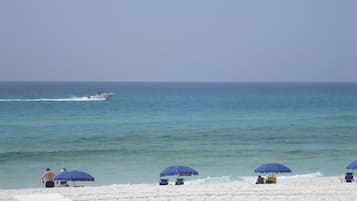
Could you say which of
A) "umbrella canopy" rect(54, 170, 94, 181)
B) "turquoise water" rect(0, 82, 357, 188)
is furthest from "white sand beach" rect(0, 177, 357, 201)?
"turquoise water" rect(0, 82, 357, 188)

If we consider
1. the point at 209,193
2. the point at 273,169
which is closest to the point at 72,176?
the point at 209,193

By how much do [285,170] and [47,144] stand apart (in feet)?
73.5

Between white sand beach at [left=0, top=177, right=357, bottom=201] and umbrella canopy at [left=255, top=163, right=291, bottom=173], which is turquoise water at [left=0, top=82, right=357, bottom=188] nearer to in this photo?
umbrella canopy at [left=255, top=163, right=291, bottom=173]

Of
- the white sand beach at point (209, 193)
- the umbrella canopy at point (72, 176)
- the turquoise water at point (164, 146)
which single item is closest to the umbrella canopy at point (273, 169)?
the white sand beach at point (209, 193)

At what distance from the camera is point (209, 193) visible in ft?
71.5

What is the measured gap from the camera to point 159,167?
35.2 m

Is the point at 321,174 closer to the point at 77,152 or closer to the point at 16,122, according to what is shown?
the point at 77,152

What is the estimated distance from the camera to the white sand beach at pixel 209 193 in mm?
20891

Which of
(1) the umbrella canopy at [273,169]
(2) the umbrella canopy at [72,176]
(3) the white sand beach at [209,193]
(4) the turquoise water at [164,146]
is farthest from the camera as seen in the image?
(4) the turquoise water at [164,146]

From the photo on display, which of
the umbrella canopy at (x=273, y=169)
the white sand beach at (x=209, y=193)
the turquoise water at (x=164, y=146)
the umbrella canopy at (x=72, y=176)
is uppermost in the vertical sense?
the turquoise water at (x=164, y=146)

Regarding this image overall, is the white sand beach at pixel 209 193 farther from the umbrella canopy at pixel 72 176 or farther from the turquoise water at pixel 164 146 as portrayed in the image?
the turquoise water at pixel 164 146

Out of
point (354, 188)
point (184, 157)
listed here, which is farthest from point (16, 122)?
point (354, 188)

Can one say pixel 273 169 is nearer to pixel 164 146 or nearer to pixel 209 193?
pixel 209 193

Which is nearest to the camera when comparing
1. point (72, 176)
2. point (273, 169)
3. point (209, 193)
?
point (209, 193)
